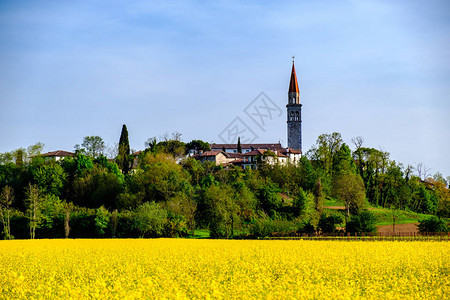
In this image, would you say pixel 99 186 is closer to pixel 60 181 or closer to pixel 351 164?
pixel 60 181

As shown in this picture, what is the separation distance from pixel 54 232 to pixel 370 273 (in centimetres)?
4414

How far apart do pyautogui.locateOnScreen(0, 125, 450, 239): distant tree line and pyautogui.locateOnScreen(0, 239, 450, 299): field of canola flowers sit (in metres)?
21.6

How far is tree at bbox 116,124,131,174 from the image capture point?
89.2 m

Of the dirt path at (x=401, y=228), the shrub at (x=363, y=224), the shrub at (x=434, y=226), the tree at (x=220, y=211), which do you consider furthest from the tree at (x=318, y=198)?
the shrub at (x=434, y=226)

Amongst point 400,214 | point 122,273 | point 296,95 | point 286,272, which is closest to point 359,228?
point 400,214

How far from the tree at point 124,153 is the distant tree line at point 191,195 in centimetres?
21

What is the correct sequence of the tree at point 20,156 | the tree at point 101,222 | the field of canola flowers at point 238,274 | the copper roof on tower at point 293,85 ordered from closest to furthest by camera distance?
the field of canola flowers at point 238,274, the tree at point 101,222, the tree at point 20,156, the copper roof on tower at point 293,85

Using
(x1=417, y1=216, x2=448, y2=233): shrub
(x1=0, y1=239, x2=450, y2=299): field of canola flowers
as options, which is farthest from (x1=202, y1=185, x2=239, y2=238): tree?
(x1=0, y1=239, x2=450, y2=299): field of canola flowers

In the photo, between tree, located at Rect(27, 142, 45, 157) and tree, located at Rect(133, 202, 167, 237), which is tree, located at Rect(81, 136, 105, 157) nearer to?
tree, located at Rect(27, 142, 45, 157)

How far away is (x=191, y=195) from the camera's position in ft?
207

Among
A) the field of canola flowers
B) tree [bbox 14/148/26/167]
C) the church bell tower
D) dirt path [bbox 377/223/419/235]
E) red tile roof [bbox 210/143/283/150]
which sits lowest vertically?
dirt path [bbox 377/223/419/235]

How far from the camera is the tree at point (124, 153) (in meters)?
89.2

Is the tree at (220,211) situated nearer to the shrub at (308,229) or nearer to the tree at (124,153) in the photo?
the shrub at (308,229)

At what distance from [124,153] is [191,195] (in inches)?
1223
